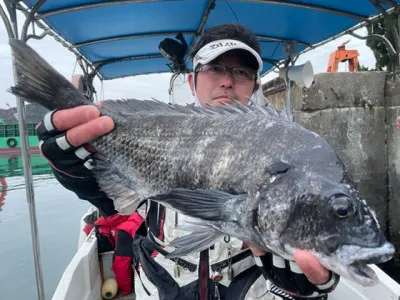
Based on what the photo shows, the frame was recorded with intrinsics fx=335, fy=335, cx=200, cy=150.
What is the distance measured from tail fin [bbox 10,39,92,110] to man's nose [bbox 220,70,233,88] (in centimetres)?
94

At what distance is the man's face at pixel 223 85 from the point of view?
2.36 metres

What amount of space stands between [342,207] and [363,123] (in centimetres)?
512

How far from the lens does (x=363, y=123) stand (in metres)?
5.80

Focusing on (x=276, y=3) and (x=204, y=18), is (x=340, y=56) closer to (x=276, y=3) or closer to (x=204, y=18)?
(x=276, y=3)

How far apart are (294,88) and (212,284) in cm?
485

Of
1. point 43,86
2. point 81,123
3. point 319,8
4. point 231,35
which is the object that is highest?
point 319,8

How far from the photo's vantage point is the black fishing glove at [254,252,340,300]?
1610 mm

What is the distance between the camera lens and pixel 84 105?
6.30ft

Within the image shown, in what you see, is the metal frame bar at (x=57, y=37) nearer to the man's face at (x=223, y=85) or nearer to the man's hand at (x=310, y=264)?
the man's face at (x=223, y=85)

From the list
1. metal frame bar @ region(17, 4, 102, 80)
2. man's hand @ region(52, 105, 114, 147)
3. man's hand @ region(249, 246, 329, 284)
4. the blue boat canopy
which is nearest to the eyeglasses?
man's hand @ region(52, 105, 114, 147)

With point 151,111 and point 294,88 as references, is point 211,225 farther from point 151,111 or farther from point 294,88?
point 294,88

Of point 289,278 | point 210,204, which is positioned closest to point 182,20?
point 210,204

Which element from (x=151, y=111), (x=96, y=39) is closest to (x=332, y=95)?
(x=96, y=39)

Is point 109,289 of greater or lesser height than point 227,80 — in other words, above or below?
below
